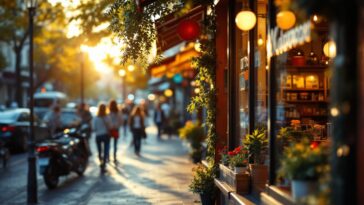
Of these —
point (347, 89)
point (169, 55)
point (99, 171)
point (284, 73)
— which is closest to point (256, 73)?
point (284, 73)

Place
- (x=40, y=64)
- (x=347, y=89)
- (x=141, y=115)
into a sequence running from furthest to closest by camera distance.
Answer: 1. (x=40, y=64)
2. (x=141, y=115)
3. (x=347, y=89)

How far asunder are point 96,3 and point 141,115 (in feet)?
18.7

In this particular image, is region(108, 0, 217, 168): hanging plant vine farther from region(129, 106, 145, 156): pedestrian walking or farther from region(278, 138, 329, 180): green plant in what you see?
region(129, 106, 145, 156): pedestrian walking

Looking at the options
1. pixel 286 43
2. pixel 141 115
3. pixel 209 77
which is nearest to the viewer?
pixel 286 43

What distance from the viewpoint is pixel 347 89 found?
3643 mm

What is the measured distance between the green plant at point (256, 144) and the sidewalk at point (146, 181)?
286 cm

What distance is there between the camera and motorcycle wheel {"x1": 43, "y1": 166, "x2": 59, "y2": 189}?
13.2m

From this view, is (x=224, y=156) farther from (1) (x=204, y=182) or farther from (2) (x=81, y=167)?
(2) (x=81, y=167)

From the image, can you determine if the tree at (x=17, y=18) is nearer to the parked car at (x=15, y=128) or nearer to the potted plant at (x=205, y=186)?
the parked car at (x=15, y=128)

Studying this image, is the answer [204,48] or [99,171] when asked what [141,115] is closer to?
[99,171]

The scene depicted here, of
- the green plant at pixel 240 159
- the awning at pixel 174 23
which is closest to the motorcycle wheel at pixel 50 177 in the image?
the awning at pixel 174 23

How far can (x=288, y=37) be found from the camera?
5.71 meters

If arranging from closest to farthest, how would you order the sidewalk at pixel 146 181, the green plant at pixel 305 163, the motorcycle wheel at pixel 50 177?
the green plant at pixel 305 163
the sidewalk at pixel 146 181
the motorcycle wheel at pixel 50 177

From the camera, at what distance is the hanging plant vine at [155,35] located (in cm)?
930
